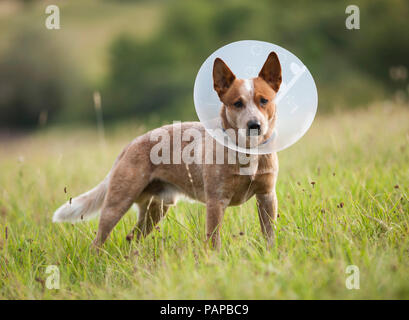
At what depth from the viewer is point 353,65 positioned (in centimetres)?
1959

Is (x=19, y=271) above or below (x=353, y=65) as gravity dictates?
below

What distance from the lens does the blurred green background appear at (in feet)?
61.5

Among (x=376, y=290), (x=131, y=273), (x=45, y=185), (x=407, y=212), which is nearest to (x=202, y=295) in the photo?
(x=131, y=273)

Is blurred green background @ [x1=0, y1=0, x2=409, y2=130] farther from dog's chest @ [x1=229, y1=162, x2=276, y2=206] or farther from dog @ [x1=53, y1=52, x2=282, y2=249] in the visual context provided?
dog's chest @ [x1=229, y1=162, x2=276, y2=206]

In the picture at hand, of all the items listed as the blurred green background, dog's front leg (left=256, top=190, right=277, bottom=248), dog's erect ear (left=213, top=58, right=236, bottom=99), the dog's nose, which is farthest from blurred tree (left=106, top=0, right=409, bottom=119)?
the dog's nose

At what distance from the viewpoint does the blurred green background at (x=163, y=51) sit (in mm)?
18750

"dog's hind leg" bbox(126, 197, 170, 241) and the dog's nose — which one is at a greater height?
the dog's nose

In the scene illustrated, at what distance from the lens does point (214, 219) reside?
3.09 metres

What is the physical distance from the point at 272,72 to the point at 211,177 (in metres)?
0.94

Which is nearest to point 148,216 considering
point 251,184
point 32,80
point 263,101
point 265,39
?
point 251,184

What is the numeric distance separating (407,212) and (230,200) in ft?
4.72

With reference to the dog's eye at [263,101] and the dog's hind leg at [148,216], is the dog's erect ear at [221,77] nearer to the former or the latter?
the dog's eye at [263,101]

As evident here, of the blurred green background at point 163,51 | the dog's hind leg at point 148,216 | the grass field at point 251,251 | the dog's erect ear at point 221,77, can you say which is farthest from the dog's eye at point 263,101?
the blurred green background at point 163,51

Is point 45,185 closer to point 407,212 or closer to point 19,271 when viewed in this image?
point 19,271
